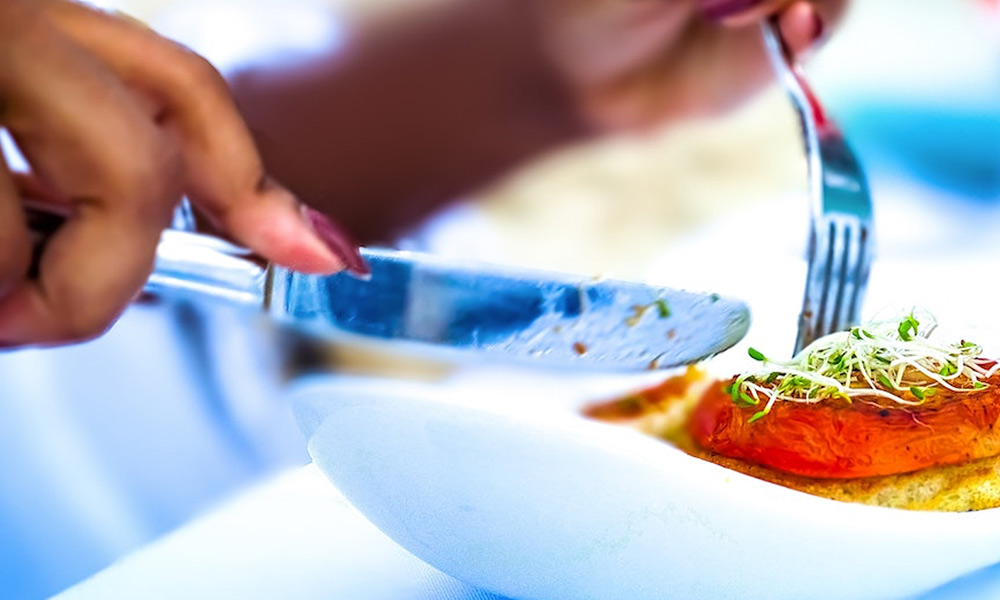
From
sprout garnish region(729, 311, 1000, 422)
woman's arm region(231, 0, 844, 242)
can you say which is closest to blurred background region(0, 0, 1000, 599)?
woman's arm region(231, 0, 844, 242)

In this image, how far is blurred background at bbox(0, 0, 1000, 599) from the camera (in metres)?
0.50

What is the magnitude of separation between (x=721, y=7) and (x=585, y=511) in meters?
0.58

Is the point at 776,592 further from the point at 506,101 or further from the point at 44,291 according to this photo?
the point at 506,101

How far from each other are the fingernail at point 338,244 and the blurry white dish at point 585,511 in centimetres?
7

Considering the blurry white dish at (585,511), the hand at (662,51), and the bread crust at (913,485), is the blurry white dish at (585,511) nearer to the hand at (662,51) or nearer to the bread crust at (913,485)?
the bread crust at (913,485)

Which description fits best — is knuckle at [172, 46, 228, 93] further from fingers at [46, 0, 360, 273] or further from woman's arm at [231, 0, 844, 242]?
woman's arm at [231, 0, 844, 242]

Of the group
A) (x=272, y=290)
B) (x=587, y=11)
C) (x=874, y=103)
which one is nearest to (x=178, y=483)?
(x=272, y=290)

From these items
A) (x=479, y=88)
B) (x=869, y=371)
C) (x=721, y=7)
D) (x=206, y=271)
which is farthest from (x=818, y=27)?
(x=206, y=271)

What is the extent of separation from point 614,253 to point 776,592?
534mm

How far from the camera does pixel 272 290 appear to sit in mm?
354

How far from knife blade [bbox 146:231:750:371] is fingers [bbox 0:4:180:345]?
0.10 meters

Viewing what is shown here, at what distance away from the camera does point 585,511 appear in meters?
0.27

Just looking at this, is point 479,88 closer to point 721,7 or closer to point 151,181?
point 721,7

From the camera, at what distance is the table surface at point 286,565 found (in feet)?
1.14
